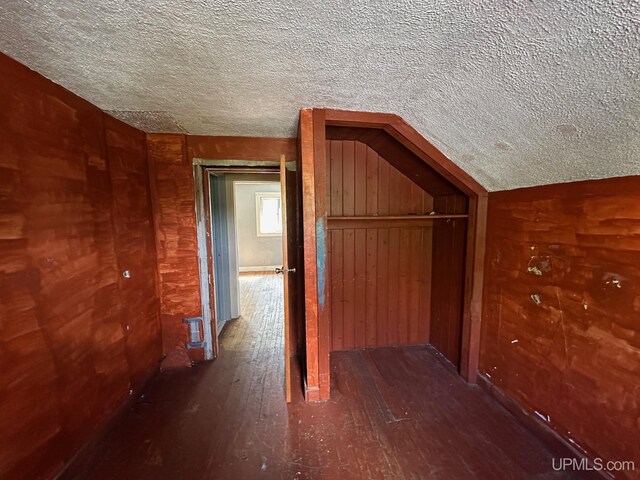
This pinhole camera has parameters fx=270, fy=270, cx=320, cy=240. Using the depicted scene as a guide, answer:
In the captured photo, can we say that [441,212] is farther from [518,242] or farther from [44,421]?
[44,421]

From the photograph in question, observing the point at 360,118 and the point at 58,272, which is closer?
the point at 58,272

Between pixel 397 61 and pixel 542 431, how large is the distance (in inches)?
87.5

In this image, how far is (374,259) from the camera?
2736 millimetres

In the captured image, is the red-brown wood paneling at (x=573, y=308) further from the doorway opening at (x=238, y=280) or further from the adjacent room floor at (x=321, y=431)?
the doorway opening at (x=238, y=280)

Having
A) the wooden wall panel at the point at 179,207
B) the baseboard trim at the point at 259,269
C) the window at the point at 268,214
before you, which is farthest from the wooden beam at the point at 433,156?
the baseboard trim at the point at 259,269

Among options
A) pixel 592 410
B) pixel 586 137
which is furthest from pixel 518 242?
pixel 592 410

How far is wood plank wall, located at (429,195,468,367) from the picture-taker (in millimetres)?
2352

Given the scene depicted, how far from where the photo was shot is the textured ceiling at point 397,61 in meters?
0.89

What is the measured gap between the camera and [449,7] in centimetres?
89

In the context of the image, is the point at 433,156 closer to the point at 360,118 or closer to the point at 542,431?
the point at 360,118

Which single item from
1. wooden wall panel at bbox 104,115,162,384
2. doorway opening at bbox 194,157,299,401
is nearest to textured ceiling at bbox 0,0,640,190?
wooden wall panel at bbox 104,115,162,384

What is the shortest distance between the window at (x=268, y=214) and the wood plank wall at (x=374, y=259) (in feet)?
14.1

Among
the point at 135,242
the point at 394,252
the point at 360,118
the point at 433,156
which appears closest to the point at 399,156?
the point at 433,156

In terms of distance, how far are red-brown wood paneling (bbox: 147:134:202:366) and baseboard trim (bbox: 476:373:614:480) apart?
251 centimetres
